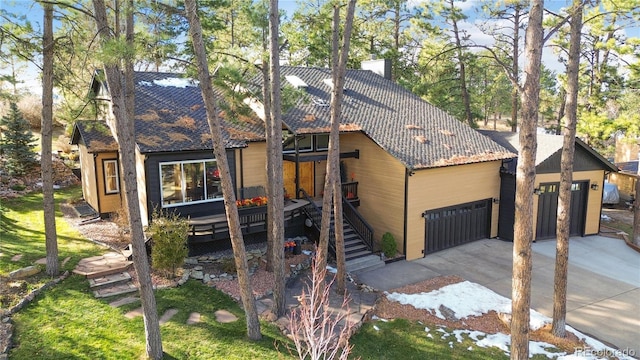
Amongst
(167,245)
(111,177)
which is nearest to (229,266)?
(167,245)

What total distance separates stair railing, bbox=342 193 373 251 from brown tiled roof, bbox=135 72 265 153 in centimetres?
398

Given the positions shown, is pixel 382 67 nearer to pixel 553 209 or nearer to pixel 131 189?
pixel 553 209

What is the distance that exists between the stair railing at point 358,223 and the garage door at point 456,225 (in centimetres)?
213

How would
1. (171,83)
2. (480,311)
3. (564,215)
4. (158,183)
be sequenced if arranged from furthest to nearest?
(171,83) → (158,183) → (480,311) → (564,215)

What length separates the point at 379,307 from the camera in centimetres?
1081

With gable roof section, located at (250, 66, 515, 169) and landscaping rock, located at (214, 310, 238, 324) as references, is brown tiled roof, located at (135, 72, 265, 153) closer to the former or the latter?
gable roof section, located at (250, 66, 515, 169)

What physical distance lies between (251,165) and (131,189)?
26.1 feet

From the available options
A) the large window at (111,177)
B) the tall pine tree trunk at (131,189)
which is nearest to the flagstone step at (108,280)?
the tall pine tree trunk at (131,189)

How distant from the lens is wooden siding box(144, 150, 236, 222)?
42.4ft

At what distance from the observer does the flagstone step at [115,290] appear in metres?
9.96

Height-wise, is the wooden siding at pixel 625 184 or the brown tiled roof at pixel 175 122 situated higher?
the brown tiled roof at pixel 175 122

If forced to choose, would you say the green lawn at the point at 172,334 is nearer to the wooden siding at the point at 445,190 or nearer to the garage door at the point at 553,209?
the wooden siding at the point at 445,190

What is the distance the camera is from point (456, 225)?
16.2 meters

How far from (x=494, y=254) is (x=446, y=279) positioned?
11.9ft
